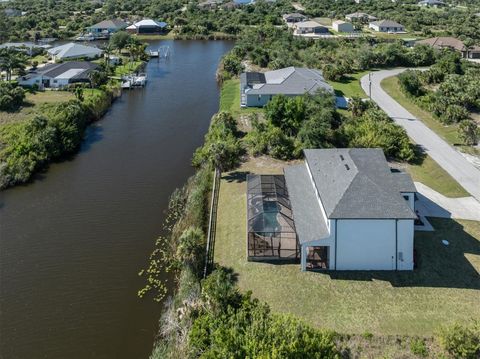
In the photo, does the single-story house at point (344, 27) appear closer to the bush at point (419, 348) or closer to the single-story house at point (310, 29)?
the single-story house at point (310, 29)

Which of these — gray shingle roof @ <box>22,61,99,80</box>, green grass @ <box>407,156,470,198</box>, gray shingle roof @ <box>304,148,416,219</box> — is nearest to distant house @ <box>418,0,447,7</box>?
gray shingle roof @ <box>22,61,99,80</box>

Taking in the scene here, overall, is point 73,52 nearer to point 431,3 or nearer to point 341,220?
point 341,220

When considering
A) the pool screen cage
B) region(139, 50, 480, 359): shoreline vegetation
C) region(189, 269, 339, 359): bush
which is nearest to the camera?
region(189, 269, 339, 359): bush

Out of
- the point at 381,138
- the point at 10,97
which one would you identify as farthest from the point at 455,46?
the point at 10,97

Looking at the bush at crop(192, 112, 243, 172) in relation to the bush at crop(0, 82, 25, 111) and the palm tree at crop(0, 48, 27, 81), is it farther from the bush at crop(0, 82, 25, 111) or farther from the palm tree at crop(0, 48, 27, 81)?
the palm tree at crop(0, 48, 27, 81)

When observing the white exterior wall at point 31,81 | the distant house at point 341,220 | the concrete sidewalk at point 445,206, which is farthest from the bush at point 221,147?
the white exterior wall at point 31,81

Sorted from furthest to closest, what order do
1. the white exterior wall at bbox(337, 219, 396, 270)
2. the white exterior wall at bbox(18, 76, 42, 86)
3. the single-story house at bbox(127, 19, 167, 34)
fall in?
1. the single-story house at bbox(127, 19, 167, 34)
2. the white exterior wall at bbox(18, 76, 42, 86)
3. the white exterior wall at bbox(337, 219, 396, 270)

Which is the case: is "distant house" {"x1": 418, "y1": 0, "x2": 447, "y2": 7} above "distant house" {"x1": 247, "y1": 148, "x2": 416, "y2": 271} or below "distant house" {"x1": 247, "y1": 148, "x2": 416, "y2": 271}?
above
